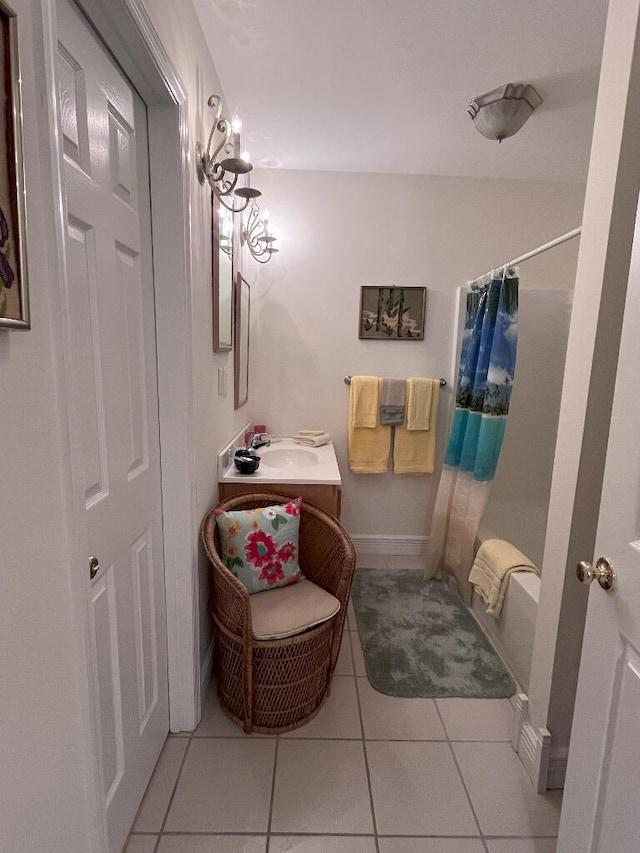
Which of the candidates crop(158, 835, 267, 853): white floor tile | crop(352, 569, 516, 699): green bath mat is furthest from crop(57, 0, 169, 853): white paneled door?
crop(352, 569, 516, 699): green bath mat

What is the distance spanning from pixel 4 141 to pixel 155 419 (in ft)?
2.87

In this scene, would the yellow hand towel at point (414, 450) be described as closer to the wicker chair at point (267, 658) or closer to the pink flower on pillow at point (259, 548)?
the wicker chair at point (267, 658)

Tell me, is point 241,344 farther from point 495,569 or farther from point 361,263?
point 495,569

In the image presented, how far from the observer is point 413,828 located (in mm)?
1230

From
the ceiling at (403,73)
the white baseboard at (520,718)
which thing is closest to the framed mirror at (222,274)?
the ceiling at (403,73)

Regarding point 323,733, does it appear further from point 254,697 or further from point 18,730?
point 18,730

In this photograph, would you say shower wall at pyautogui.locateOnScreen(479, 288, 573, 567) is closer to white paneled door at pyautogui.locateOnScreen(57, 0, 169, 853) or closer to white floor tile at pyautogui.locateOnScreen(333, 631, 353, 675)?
white floor tile at pyautogui.locateOnScreen(333, 631, 353, 675)

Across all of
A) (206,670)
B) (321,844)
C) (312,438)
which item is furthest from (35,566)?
(312,438)

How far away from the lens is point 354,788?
4.40 ft

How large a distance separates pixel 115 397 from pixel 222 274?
934 mm

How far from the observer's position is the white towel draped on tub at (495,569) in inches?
74.5

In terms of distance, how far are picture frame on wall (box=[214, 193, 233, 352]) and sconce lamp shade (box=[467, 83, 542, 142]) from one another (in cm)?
123

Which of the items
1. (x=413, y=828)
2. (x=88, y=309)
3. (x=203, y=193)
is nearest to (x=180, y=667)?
(x=413, y=828)

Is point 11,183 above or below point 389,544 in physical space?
above
